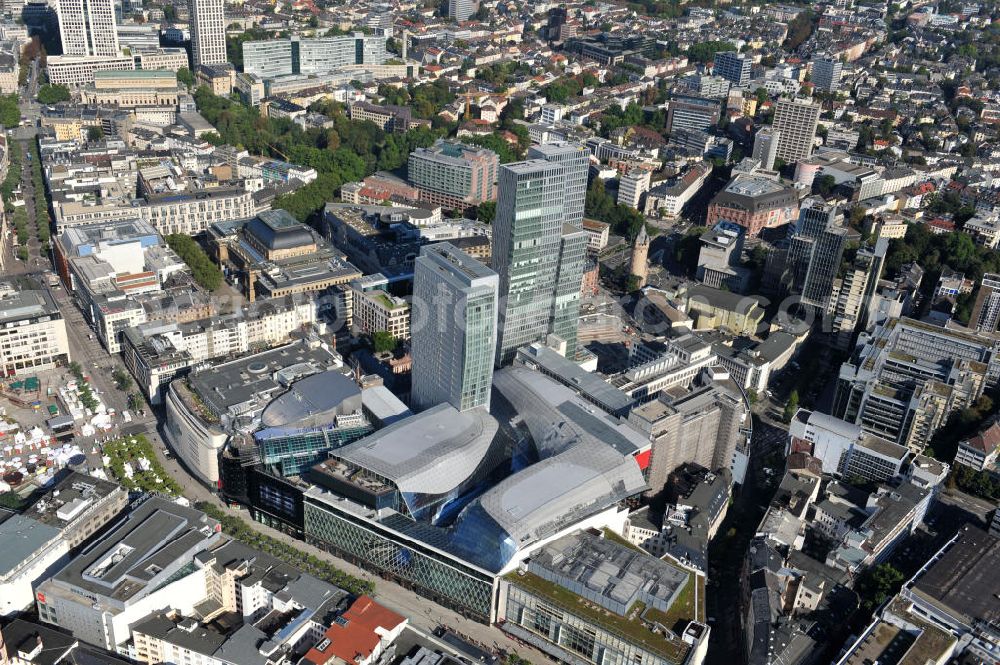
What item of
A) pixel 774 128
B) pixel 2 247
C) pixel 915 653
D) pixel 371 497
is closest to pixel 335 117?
pixel 2 247

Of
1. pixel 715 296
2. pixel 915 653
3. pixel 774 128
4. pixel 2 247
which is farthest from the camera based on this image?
pixel 774 128

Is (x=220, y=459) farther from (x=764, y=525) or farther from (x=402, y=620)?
(x=764, y=525)

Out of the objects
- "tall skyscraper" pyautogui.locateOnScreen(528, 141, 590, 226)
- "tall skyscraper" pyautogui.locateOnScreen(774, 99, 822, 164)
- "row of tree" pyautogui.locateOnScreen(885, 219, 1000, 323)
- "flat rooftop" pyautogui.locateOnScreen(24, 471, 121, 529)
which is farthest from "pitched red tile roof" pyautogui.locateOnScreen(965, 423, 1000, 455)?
"tall skyscraper" pyautogui.locateOnScreen(774, 99, 822, 164)

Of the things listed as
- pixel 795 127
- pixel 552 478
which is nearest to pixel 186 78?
pixel 795 127

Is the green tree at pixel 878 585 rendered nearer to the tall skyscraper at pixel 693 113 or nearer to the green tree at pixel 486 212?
the green tree at pixel 486 212

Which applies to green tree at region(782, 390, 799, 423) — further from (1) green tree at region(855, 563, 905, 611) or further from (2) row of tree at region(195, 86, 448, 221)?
(2) row of tree at region(195, 86, 448, 221)

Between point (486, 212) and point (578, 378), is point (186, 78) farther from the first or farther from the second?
point (578, 378)
